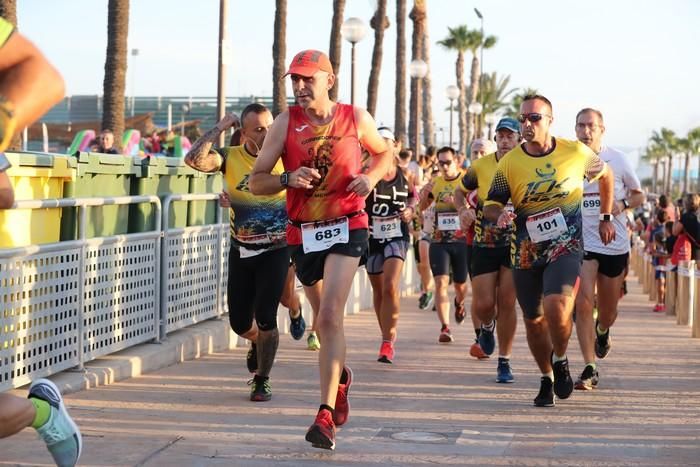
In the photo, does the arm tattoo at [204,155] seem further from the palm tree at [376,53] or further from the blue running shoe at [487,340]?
the palm tree at [376,53]

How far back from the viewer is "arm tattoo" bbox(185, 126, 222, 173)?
356 inches

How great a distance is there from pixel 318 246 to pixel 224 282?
17.8ft

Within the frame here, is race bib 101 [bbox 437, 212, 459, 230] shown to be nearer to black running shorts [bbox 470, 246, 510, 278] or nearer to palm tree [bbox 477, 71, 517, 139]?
black running shorts [bbox 470, 246, 510, 278]

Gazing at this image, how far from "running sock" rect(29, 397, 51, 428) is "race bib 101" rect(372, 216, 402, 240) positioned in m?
6.82

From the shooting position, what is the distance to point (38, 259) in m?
8.29

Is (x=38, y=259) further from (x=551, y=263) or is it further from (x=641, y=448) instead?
(x=641, y=448)

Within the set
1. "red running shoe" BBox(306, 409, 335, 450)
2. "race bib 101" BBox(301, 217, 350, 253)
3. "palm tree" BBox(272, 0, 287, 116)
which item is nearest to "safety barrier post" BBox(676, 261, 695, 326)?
"race bib 101" BBox(301, 217, 350, 253)

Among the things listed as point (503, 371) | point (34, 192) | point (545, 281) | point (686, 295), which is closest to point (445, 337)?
point (503, 371)

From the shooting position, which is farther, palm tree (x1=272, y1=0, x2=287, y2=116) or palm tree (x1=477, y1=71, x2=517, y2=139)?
palm tree (x1=477, y1=71, x2=517, y2=139)

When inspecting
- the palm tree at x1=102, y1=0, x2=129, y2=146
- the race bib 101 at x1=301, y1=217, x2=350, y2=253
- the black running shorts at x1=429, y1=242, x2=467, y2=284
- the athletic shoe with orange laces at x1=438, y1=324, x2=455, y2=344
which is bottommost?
the athletic shoe with orange laces at x1=438, y1=324, x2=455, y2=344

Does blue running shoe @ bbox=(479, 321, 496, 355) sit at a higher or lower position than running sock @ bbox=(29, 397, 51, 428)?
lower

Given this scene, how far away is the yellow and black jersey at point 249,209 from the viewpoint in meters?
8.98

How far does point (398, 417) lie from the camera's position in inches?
320

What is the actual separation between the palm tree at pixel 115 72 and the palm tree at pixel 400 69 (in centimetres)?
2257
